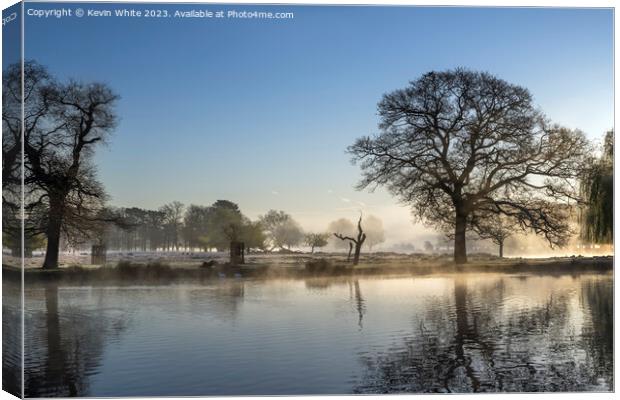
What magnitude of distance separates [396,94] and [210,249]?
11.9 feet

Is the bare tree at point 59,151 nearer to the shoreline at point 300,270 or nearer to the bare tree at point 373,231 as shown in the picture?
the shoreline at point 300,270

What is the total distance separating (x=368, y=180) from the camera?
12336 mm

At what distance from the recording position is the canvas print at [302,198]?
37.0 feet

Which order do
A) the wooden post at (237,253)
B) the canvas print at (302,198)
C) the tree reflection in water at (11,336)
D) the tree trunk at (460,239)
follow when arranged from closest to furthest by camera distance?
the tree reflection in water at (11,336) < the canvas print at (302,198) < the wooden post at (237,253) < the tree trunk at (460,239)

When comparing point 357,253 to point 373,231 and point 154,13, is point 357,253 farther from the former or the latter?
point 154,13

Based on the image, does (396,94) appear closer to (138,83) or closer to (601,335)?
(138,83)

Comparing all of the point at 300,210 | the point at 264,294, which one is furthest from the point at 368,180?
the point at 264,294

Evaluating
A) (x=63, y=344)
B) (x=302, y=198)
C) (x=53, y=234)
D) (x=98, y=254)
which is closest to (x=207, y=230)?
(x=302, y=198)

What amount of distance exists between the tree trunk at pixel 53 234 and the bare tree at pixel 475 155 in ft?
15.7

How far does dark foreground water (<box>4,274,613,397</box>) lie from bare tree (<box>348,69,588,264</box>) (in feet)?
4.21

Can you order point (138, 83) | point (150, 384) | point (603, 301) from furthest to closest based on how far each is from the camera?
point (603, 301)
point (138, 83)
point (150, 384)

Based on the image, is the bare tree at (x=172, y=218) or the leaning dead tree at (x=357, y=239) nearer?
the bare tree at (x=172, y=218)

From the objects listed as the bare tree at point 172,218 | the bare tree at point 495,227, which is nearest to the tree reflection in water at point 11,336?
the bare tree at point 172,218

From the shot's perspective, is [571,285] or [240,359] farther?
[571,285]
